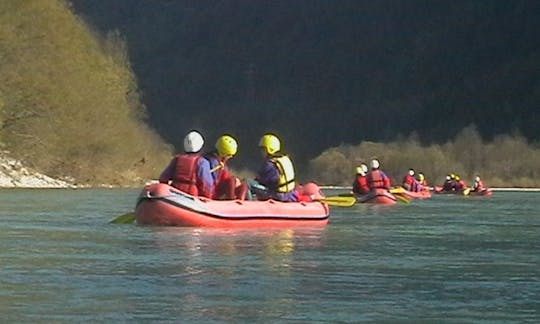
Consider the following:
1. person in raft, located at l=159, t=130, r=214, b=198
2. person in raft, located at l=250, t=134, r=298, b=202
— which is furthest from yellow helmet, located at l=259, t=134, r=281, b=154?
person in raft, located at l=159, t=130, r=214, b=198

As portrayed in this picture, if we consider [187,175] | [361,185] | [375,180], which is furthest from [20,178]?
[187,175]

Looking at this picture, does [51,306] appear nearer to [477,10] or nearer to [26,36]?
[26,36]

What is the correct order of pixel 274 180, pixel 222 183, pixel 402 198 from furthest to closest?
pixel 402 198 < pixel 274 180 < pixel 222 183

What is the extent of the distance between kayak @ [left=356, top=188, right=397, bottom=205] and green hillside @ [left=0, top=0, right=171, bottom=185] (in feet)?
61.2

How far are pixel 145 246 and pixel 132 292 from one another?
15.6 ft

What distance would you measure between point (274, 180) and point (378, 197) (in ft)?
44.3

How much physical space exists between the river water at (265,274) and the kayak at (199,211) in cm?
25

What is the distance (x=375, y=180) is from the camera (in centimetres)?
3656

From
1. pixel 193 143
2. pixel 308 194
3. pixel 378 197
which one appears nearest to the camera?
pixel 193 143

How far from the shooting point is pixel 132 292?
11477 millimetres

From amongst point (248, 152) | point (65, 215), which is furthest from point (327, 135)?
point (65, 215)

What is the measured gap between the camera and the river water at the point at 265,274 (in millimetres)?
10469

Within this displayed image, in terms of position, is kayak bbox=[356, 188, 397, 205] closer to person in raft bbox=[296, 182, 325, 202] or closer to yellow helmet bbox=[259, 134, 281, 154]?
person in raft bbox=[296, 182, 325, 202]

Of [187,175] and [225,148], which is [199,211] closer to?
[187,175]
